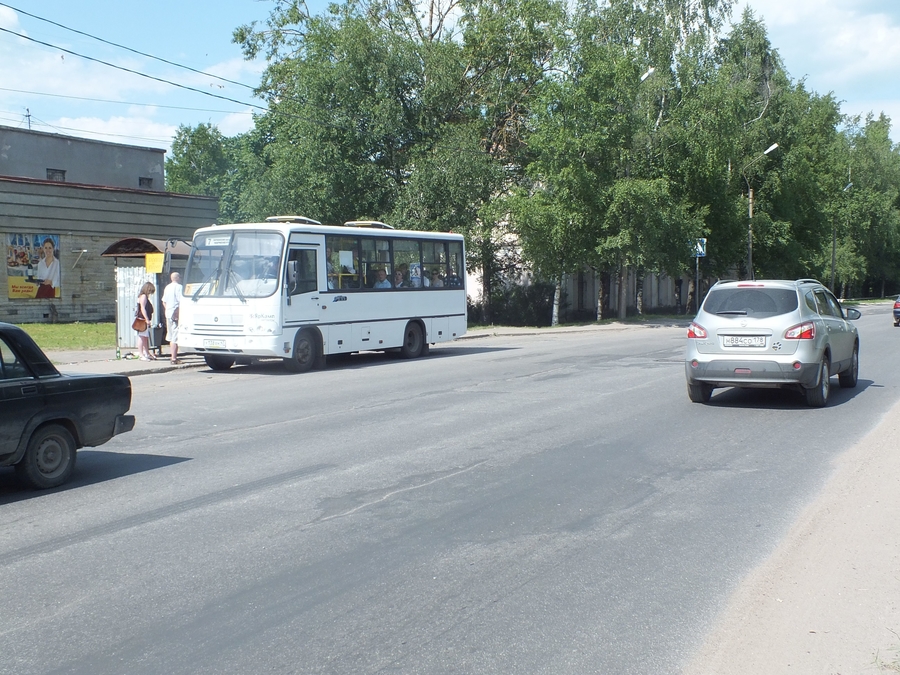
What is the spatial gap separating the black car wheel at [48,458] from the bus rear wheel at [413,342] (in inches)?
533

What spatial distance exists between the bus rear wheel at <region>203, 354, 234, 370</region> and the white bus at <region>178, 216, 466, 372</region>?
20 mm

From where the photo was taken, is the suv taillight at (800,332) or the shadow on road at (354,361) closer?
the suv taillight at (800,332)

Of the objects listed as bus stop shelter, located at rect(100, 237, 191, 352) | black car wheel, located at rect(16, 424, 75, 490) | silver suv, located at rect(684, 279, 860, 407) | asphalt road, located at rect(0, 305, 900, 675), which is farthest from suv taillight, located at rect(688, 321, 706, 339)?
bus stop shelter, located at rect(100, 237, 191, 352)

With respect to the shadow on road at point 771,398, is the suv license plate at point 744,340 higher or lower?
higher

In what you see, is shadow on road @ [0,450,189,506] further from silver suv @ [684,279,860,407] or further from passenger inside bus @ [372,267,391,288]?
passenger inside bus @ [372,267,391,288]

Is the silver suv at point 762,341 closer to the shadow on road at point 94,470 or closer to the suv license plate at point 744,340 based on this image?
the suv license plate at point 744,340

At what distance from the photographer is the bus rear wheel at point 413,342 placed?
2150 centimetres

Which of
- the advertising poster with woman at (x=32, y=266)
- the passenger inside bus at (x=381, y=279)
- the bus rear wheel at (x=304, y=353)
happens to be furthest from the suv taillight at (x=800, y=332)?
the advertising poster with woman at (x=32, y=266)

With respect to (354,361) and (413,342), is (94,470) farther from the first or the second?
(413,342)

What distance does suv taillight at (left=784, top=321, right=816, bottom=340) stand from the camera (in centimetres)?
1180

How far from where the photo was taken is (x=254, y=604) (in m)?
5.00

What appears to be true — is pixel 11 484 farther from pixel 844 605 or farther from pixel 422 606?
pixel 844 605

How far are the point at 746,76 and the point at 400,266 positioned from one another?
34.5 metres

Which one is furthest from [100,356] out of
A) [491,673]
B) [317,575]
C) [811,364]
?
[491,673]
